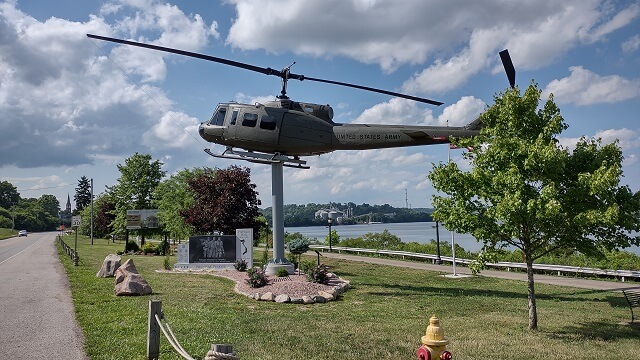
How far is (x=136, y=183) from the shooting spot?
4944 cm

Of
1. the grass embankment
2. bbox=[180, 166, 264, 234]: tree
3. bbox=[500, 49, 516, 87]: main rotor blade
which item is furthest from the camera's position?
bbox=[180, 166, 264, 234]: tree

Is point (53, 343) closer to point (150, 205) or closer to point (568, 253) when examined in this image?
point (568, 253)

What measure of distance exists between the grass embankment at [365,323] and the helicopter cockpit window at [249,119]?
6.86 m

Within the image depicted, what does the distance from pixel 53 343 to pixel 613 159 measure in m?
13.2

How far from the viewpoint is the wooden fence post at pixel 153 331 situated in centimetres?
787

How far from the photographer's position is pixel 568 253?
28.8 metres

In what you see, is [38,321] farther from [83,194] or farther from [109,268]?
[83,194]

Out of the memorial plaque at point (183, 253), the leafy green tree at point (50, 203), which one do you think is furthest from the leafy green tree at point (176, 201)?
the leafy green tree at point (50, 203)

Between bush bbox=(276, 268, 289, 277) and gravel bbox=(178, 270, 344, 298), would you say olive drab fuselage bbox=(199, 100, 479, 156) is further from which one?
gravel bbox=(178, 270, 344, 298)

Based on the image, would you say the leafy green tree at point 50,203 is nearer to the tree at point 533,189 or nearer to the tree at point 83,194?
the tree at point 83,194

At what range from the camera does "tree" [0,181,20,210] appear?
149650 mm

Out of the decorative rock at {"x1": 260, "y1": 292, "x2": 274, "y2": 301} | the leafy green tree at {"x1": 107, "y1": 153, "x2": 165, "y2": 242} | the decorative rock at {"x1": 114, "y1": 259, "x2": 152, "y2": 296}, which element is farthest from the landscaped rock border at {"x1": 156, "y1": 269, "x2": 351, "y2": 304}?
the leafy green tree at {"x1": 107, "y1": 153, "x2": 165, "y2": 242}

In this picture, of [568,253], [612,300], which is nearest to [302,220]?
[568,253]

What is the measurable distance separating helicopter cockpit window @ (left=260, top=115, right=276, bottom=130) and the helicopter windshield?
1921 millimetres
